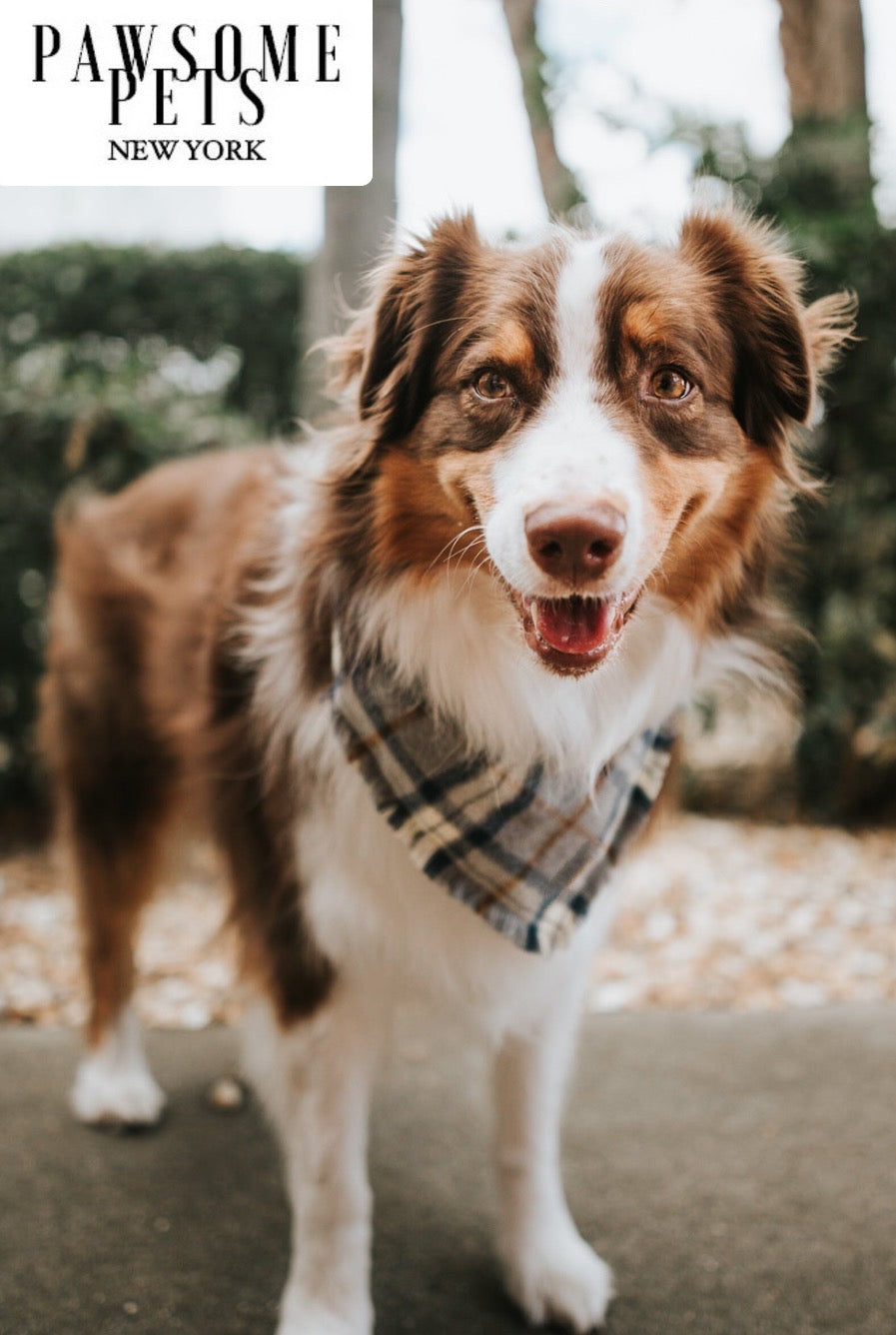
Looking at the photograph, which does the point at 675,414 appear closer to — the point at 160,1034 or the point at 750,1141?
the point at 750,1141

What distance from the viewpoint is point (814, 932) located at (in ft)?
12.4

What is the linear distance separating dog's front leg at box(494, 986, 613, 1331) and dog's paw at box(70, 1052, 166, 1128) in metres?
0.92

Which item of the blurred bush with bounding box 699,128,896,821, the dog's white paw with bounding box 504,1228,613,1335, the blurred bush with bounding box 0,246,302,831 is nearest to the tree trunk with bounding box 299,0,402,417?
the blurred bush with bounding box 0,246,302,831

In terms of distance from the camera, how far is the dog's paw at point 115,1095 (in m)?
2.49

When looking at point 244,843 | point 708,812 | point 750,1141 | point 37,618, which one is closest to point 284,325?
point 37,618

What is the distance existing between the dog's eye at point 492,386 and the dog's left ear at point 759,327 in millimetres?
Answer: 409

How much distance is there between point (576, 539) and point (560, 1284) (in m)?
1.38

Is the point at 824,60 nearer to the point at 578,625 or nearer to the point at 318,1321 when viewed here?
the point at 578,625

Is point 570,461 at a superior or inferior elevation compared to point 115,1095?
superior

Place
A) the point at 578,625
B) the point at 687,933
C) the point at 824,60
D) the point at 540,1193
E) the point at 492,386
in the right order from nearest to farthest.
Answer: the point at 578,625, the point at 492,386, the point at 540,1193, the point at 687,933, the point at 824,60

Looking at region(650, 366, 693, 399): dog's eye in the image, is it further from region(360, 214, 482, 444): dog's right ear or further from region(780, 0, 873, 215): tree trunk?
region(780, 0, 873, 215): tree trunk

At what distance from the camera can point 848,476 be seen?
4316 millimetres

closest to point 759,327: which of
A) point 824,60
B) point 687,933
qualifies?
point 687,933

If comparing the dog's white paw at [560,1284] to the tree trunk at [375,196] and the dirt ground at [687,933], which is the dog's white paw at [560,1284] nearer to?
the dirt ground at [687,933]
